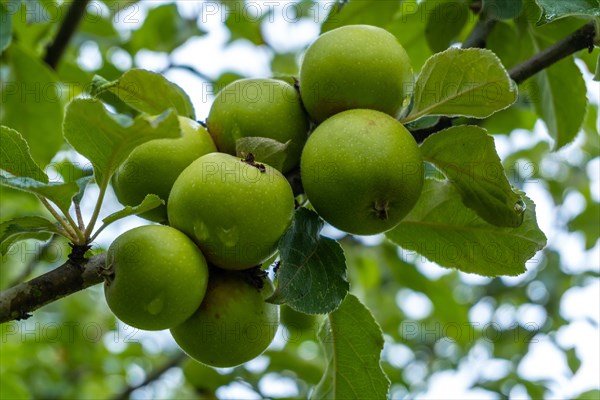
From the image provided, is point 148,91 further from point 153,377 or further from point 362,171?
point 153,377

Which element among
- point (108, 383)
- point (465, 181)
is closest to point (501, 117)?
point (465, 181)

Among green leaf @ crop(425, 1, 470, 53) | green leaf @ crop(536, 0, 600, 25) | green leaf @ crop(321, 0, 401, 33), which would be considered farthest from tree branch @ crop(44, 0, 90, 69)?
green leaf @ crop(536, 0, 600, 25)

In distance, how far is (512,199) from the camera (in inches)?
54.3

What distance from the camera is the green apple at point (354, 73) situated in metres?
1.37

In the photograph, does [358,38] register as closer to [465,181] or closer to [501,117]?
[465,181]

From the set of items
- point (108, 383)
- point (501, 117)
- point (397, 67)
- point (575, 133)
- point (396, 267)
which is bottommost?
point (108, 383)

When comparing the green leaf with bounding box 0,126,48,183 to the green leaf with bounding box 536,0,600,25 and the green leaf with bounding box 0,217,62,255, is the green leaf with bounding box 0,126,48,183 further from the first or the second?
the green leaf with bounding box 536,0,600,25

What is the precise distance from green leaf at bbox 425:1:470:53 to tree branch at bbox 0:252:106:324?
1204mm

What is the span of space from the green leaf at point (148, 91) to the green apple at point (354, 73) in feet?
0.94

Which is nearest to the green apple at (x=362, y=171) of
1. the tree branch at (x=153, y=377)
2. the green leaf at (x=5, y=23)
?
the green leaf at (x=5, y=23)

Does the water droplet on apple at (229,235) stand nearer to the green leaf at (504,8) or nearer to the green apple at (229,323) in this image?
the green apple at (229,323)

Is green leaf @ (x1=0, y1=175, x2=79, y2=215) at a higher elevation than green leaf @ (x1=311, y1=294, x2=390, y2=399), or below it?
higher

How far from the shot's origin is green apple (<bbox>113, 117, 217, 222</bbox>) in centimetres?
137

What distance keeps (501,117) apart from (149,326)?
2.08 meters
